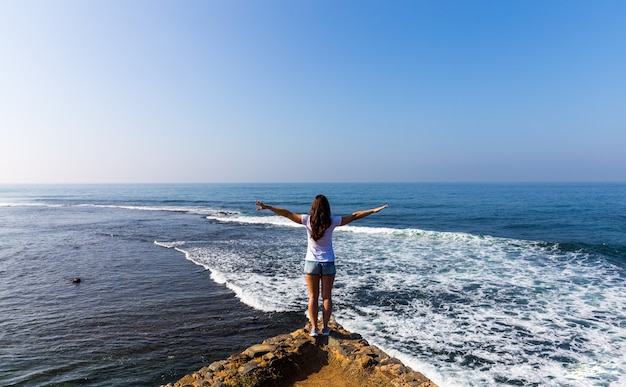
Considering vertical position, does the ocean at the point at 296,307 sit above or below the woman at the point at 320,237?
below

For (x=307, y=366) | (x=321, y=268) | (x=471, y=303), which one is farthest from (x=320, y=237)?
(x=471, y=303)

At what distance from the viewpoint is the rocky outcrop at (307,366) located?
5047 millimetres

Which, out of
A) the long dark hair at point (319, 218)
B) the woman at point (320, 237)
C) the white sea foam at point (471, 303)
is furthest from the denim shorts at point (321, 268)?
the white sea foam at point (471, 303)

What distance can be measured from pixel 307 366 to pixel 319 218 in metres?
2.41

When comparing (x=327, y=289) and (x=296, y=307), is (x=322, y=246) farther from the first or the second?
(x=296, y=307)

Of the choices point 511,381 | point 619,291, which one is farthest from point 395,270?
point 511,381

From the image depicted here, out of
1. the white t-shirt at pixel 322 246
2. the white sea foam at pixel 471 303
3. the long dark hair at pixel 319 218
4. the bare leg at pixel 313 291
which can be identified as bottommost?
the white sea foam at pixel 471 303

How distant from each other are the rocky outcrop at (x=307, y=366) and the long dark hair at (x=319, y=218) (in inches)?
76.4

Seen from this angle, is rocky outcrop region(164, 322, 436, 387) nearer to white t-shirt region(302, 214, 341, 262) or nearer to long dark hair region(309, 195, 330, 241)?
white t-shirt region(302, 214, 341, 262)

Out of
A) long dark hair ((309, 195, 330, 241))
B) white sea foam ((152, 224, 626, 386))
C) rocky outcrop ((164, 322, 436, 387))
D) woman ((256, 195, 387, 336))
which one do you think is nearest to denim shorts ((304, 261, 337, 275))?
woman ((256, 195, 387, 336))

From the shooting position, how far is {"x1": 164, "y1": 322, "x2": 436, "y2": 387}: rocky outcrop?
505 centimetres

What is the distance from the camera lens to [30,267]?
14.2m

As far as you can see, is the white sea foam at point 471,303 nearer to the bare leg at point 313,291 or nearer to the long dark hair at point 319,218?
the bare leg at point 313,291

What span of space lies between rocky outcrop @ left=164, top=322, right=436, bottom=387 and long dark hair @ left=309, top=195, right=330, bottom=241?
1941 mm
